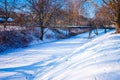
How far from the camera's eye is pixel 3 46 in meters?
17.8

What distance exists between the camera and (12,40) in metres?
20.1

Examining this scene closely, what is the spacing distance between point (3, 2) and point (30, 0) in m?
3.62

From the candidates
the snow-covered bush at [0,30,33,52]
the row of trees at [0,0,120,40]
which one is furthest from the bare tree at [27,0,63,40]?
the snow-covered bush at [0,30,33,52]

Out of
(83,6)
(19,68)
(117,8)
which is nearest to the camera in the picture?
(19,68)

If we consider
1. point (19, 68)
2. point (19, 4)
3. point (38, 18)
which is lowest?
point (19, 68)

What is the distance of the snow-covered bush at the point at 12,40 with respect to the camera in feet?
60.6

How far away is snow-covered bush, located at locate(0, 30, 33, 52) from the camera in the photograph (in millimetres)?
18484

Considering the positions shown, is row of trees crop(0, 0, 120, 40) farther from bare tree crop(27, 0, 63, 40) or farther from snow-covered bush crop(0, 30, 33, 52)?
snow-covered bush crop(0, 30, 33, 52)

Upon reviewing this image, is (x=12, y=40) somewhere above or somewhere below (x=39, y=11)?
below

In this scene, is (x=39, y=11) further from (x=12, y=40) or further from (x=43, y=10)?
(x=12, y=40)

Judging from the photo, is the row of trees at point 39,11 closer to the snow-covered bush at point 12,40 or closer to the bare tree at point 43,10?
the bare tree at point 43,10

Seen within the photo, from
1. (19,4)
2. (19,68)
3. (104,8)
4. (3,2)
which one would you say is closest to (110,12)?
(104,8)

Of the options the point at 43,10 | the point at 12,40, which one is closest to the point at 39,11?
A: the point at 43,10

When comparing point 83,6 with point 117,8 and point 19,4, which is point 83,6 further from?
point 19,4
